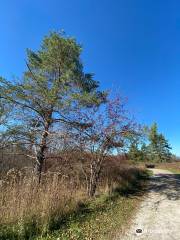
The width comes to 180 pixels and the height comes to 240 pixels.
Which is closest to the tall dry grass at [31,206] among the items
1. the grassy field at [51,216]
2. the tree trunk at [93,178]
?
the grassy field at [51,216]

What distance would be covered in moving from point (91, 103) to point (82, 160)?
2696mm

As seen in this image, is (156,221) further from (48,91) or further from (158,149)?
(158,149)

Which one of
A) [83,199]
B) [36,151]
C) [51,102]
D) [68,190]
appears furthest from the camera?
[36,151]

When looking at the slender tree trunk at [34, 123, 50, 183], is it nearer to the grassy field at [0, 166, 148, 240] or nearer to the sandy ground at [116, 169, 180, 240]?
the grassy field at [0, 166, 148, 240]

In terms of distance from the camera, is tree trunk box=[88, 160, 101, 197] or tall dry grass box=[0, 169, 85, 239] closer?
tall dry grass box=[0, 169, 85, 239]

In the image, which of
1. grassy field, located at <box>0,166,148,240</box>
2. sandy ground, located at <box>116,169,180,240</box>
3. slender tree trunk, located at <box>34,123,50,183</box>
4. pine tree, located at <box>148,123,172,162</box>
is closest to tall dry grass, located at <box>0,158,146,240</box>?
grassy field, located at <box>0,166,148,240</box>

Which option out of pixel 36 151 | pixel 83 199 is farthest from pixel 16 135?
pixel 83 199

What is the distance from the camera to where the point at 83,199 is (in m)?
8.09

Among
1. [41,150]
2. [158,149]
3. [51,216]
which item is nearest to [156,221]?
[51,216]

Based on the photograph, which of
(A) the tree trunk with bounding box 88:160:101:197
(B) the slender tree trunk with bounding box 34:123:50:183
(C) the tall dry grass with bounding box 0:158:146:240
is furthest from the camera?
(B) the slender tree trunk with bounding box 34:123:50:183

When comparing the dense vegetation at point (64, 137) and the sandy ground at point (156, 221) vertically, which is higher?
the dense vegetation at point (64, 137)

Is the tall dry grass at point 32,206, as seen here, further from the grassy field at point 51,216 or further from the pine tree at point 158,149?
the pine tree at point 158,149

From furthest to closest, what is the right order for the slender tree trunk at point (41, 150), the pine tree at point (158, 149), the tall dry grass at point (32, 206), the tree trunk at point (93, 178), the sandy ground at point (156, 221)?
the pine tree at point (158, 149)
the slender tree trunk at point (41, 150)
the tree trunk at point (93, 178)
the sandy ground at point (156, 221)
the tall dry grass at point (32, 206)

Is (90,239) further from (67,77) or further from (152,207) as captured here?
(67,77)
